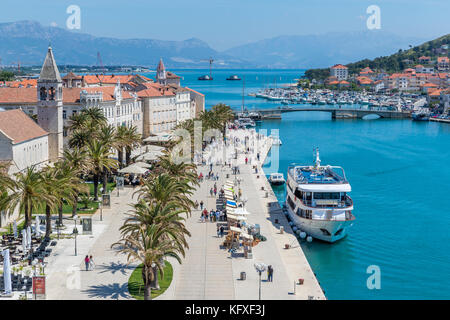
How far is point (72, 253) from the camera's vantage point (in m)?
36.5

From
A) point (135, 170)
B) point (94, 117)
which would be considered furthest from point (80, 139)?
point (94, 117)

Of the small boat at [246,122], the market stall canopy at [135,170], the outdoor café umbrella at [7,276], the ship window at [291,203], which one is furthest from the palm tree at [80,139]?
the small boat at [246,122]

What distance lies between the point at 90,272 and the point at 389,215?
118ft

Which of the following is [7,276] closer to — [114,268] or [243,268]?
[114,268]

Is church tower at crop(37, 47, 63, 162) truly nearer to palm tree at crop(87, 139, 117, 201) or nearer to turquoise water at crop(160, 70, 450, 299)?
palm tree at crop(87, 139, 117, 201)

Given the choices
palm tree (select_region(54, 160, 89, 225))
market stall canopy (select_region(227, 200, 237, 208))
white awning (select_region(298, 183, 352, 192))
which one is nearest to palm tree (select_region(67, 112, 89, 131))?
palm tree (select_region(54, 160, 89, 225))

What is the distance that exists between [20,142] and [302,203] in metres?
26.9

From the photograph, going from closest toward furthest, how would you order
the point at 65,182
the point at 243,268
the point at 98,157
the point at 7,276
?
the point at 7,276, the point at 243,268, the point at 65,182, the point at 98,157

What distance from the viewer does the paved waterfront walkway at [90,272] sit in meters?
29.3

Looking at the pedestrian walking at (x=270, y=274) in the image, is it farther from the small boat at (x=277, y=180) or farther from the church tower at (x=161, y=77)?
the church tower at (x=161, y=77)

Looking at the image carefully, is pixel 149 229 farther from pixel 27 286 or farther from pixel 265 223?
pixel 265 223

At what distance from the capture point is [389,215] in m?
58.1

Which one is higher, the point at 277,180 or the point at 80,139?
the point at 80,139
